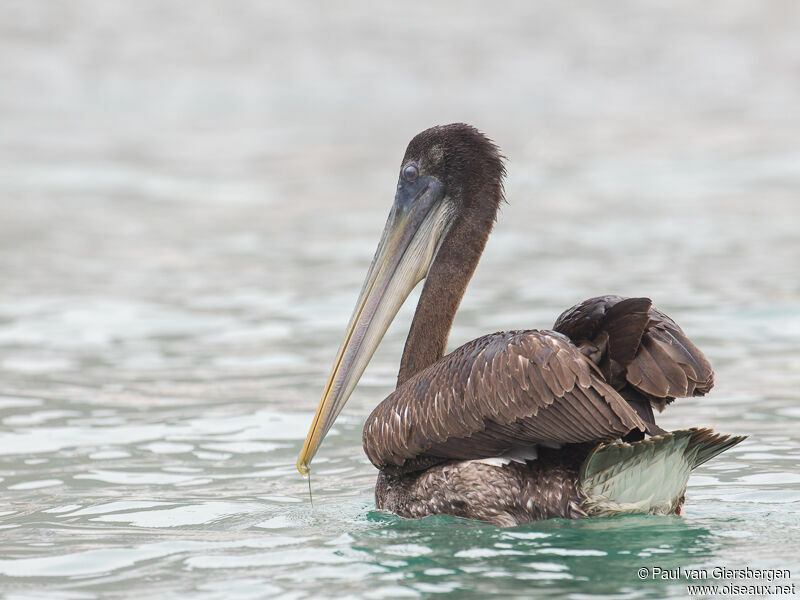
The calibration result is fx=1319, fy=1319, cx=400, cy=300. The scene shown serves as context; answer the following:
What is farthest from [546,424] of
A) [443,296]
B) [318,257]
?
[318,257]

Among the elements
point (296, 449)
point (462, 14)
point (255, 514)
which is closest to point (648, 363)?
point (255, 514)

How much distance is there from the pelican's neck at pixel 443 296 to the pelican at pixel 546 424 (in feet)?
0.78

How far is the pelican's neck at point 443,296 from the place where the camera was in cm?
620

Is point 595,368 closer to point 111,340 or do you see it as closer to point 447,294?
point 447,294

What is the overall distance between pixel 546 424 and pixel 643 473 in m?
0.45

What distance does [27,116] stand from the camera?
22203 mm

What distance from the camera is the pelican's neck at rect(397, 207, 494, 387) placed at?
6203mm

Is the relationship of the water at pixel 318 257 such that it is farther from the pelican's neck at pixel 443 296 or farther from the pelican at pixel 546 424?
the pelican's neck at pixel 443 296

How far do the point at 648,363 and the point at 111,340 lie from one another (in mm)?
6461

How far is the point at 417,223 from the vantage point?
20.8 feet

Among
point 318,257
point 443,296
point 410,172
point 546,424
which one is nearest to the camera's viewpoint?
point 546,424

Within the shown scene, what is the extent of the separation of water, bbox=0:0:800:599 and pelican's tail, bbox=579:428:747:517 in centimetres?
11

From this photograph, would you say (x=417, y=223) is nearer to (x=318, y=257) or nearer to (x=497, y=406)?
(x=497, y=406)

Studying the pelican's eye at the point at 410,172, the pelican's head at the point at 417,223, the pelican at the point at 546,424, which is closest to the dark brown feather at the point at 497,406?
the pelican at the point at 546,424
